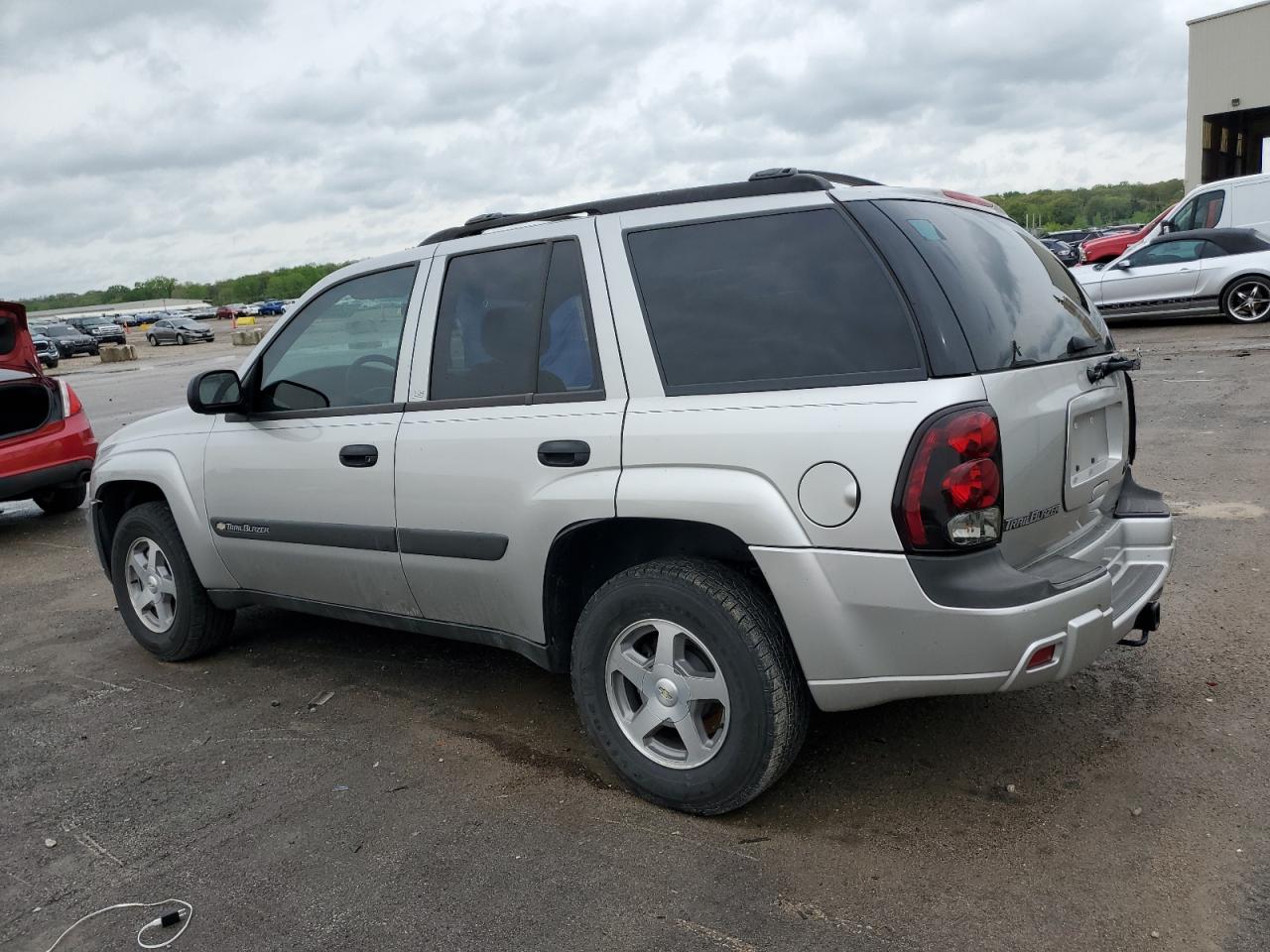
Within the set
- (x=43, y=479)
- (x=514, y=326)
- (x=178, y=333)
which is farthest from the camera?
(x=178, y=333)

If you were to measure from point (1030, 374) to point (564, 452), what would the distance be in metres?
1.42

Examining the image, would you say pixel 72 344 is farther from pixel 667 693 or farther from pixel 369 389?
pixel 667 693

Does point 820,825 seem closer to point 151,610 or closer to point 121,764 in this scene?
point 121,764

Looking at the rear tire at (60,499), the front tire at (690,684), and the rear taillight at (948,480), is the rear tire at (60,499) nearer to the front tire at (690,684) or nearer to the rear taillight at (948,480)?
the front tire at (690,684)

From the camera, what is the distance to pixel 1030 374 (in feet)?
10.1

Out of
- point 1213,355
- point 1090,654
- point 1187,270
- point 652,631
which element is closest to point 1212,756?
point 1090,654

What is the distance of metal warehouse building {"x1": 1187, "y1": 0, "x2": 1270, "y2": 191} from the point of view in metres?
32.6

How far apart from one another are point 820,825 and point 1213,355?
1163 centimetres

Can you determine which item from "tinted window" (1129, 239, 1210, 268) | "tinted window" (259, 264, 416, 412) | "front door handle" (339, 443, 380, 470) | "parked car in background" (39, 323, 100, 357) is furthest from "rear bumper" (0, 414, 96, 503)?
"parked car in background" (39, 323, 100, 357)

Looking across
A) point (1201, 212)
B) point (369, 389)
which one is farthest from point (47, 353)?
point (369, 389)

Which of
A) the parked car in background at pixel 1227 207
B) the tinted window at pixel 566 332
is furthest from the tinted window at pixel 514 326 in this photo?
the parked car in background at pixel 1227 207

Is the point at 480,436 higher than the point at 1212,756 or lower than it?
higher

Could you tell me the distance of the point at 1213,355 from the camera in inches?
Answer: 502

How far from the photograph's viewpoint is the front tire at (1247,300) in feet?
49.2
